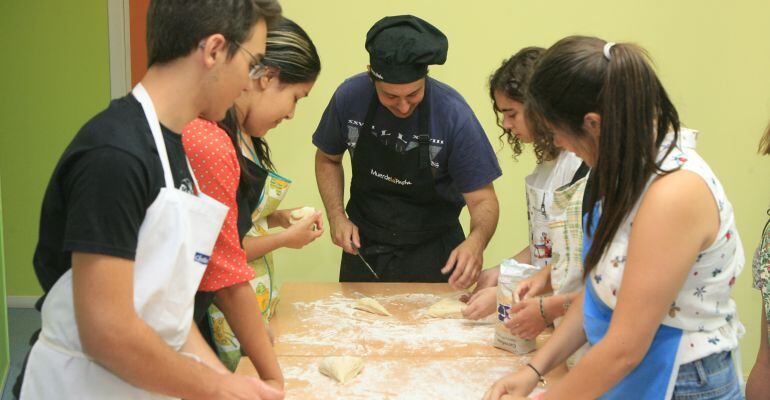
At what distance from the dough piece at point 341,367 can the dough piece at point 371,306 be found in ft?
1.49

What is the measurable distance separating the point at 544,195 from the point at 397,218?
0.76 meters

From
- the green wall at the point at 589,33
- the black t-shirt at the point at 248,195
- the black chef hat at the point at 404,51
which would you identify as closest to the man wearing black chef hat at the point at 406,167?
the black chef hat at the point at 404,51

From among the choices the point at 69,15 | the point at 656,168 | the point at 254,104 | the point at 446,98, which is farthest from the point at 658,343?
the point at 69,15

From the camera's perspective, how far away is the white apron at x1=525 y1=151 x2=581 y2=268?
7.45 feet

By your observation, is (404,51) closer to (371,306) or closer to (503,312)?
(371,306)

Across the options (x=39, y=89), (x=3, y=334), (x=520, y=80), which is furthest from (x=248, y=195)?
(x=39, y=89)

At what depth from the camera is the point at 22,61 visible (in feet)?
14.4

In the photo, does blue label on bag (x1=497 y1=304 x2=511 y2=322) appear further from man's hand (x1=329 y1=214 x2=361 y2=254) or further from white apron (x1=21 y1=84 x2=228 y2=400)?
white apron (x1=21 y1=84 x2=228 y2=400)

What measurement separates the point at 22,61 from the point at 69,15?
40cm

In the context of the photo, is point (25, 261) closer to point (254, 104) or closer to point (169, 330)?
point (254, 104)

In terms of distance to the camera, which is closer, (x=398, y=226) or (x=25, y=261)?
(x=398, y=226)

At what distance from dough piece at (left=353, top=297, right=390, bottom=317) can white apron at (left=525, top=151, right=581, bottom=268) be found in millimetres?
517

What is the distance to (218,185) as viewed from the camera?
152 cm

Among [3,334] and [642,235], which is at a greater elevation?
[642,235]
